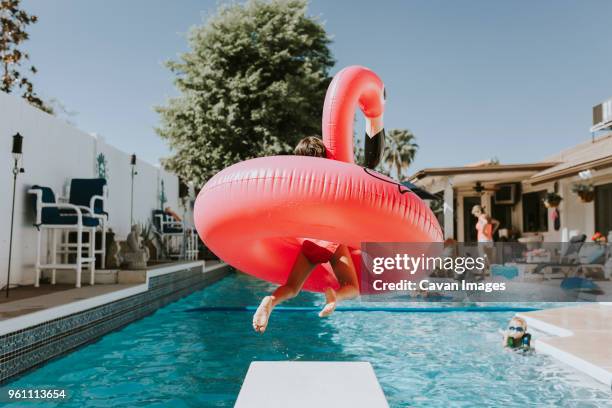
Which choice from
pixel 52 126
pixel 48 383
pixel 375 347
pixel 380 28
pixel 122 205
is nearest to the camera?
pixel 48 383

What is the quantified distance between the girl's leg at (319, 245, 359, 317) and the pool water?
1953mm

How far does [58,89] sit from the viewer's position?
24734 mm

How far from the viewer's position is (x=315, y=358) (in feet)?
16.2

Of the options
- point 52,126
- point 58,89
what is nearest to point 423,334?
point 52,126

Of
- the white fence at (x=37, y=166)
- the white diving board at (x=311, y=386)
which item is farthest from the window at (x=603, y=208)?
the white diving board at (x=311, y=386)

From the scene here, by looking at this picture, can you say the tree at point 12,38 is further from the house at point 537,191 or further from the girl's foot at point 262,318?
the girl's foot at point 262,318

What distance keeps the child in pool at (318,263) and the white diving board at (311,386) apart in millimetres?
644

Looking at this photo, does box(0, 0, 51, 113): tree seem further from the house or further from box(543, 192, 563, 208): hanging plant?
box(543, 192, 563, 208): hanging plant

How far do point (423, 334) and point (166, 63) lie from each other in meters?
11.4

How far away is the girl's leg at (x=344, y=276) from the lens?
2057mm

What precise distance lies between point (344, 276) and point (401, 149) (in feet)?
107

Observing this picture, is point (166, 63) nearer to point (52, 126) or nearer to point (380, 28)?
point (52, 126)

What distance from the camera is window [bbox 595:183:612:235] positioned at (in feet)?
35.7

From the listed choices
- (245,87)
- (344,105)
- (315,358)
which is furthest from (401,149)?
(344,105)
